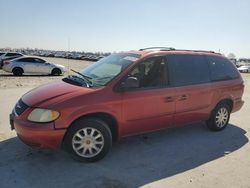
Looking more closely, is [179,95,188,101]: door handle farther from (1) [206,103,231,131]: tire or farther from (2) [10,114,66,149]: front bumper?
(2) [10,114,66,149]: front bumper

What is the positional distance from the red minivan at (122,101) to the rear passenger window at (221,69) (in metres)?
0.03

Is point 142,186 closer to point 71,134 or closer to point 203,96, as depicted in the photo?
point 71,134

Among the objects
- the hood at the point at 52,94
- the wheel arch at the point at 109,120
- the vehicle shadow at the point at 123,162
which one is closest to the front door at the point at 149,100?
the wheel arch at the point at 109,120

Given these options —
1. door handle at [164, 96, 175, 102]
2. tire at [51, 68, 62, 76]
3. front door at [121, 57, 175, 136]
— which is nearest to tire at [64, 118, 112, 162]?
front door at [121, 57, 175, 136]

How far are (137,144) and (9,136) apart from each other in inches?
96.7

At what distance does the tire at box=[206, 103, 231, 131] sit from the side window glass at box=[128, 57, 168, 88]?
5.62 ft

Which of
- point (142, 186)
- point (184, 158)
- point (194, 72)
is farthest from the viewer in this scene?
point (194, 72)

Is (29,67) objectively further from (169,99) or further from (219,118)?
(169,99)

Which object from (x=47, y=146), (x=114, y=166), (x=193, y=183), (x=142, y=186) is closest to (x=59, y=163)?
(x=47, y=146)

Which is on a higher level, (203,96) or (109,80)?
(109,80)

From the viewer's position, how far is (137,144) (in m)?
5.51

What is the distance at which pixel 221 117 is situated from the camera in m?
6.57

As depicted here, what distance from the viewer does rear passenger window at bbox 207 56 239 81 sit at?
6352mm

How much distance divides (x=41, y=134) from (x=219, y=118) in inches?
158
